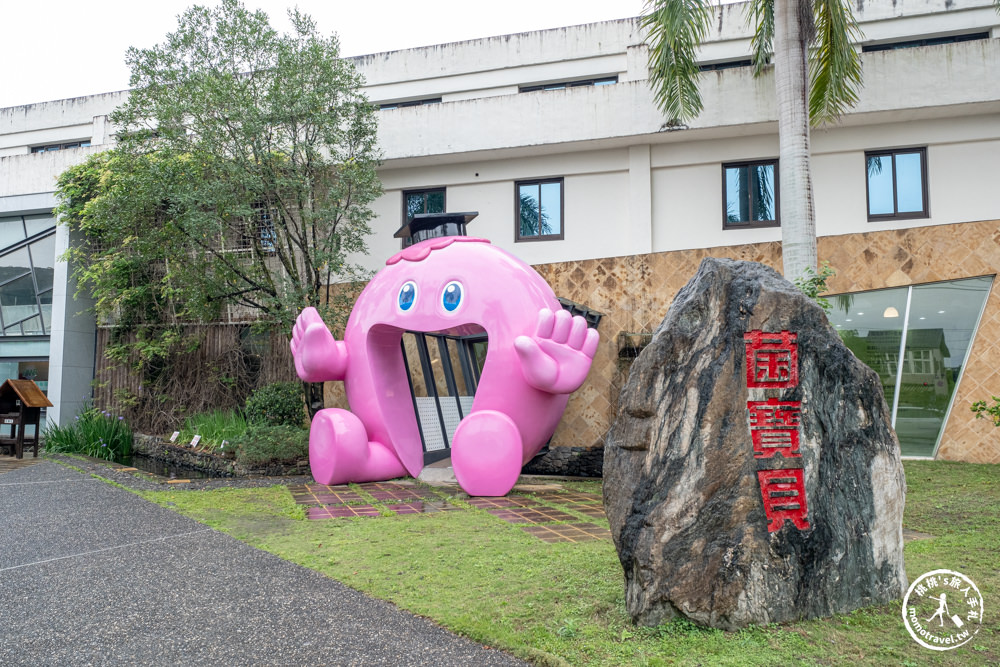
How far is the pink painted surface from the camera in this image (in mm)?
7992

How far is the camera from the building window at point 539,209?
43.7ft

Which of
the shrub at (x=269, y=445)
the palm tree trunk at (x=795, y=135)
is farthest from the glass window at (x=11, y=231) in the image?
the palm tree trunk at (x=795, y=135)

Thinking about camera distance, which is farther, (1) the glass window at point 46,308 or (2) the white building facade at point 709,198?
(1) the glass window at point 46,308

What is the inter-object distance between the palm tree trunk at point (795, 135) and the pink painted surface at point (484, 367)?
2.90m

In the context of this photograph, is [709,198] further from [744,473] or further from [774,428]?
[744,473]

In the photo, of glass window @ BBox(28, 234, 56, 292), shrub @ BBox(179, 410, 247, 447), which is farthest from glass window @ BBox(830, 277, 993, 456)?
glass window @ BBox(28, 234, 56, 292)

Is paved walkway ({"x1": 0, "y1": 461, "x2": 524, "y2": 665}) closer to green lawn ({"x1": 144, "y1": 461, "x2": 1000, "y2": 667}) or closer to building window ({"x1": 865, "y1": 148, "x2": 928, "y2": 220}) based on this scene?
green lawn ({"x1": 144, "y1": 461, "x2": 1000, "y2": 667})

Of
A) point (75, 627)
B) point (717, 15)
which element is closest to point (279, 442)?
point (75, 627)

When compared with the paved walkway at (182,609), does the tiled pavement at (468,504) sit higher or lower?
lower

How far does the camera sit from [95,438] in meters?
12.8

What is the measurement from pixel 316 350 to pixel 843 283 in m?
7.58

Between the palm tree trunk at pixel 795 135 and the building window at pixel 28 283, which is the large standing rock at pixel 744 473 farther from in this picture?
the building window at pixel 28 283

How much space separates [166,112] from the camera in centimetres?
1076

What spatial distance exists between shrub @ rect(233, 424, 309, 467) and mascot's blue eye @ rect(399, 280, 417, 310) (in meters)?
3.17
